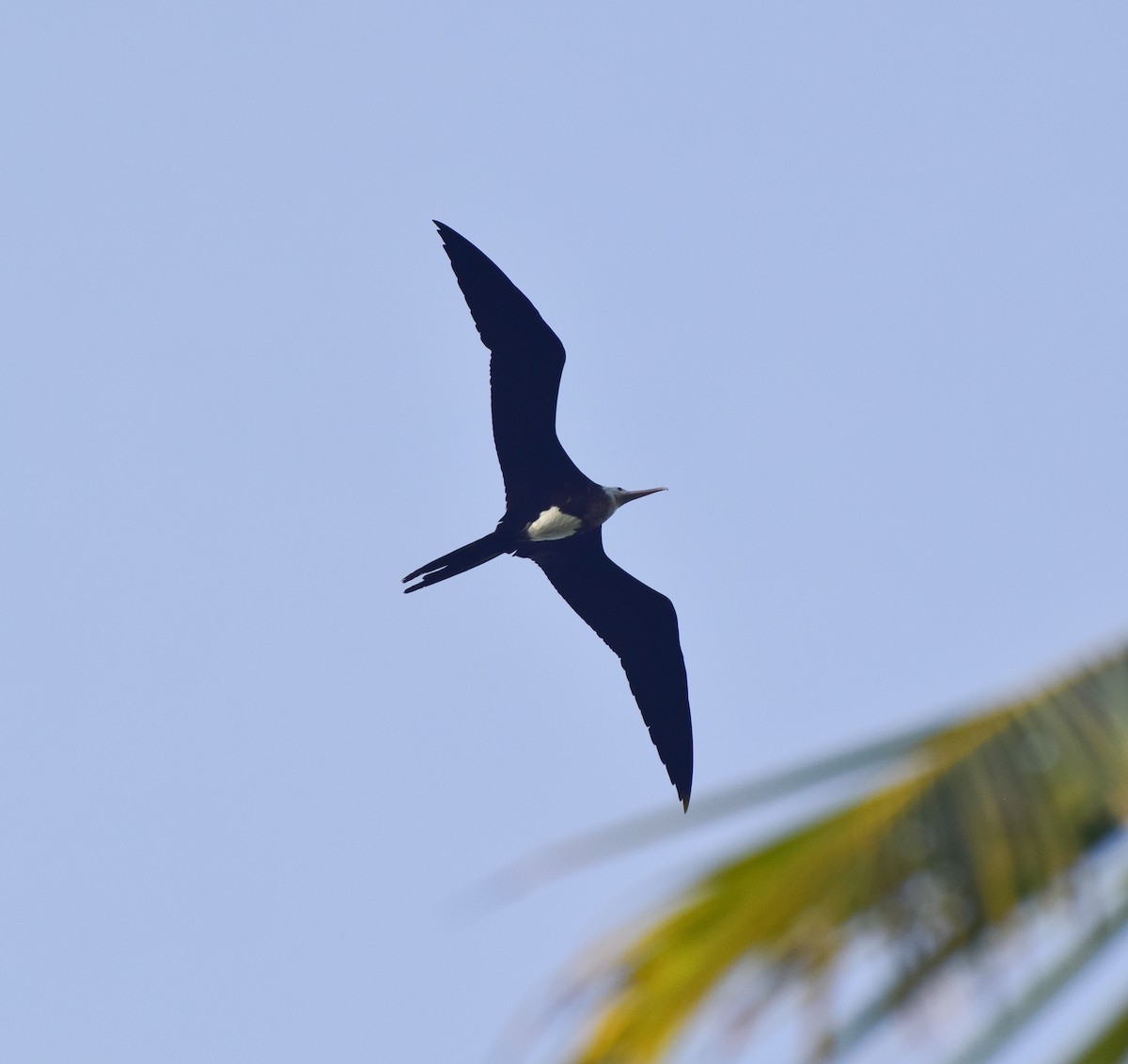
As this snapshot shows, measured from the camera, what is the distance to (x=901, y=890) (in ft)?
5.74

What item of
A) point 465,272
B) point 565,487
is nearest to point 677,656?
point 565,487

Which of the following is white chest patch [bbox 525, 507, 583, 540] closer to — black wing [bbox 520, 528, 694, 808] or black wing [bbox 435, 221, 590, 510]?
black wing [bbox 435, 221, 590, 510]

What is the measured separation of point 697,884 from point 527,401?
902cm

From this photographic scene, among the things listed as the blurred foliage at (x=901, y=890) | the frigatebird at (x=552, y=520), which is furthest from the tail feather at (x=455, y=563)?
the blurred foliage at (x=901, y=890)

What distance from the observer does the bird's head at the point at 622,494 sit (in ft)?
37.4

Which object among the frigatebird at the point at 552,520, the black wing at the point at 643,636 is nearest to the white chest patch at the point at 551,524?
the frigatebird at the point at 552,520

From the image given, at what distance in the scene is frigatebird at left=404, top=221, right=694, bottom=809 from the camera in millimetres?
10477

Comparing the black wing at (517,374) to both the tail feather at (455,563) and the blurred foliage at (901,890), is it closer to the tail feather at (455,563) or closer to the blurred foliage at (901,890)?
the tail feather at (455,563)

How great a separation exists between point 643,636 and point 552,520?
1.43m

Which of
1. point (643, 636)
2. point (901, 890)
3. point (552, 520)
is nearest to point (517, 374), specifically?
point (552, 520)

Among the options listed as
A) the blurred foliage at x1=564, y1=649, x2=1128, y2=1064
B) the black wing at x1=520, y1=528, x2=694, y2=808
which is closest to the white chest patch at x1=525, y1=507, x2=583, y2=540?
the black wing at x1=520, y1=528, x2=694, y2=808

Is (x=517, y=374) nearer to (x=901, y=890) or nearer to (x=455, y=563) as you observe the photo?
(x=455, y=563)

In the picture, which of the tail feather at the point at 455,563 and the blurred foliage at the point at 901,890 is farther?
the tail feather at the point at 455,563

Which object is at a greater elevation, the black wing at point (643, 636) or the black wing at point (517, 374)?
the black wing at point (517, 374)
